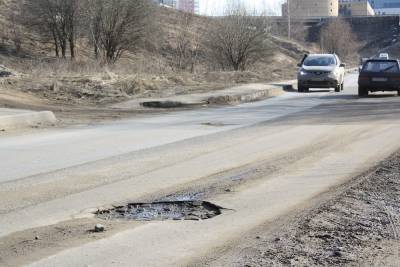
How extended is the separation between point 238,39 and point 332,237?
3807 cm

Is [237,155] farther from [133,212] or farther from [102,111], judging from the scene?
[102,111]

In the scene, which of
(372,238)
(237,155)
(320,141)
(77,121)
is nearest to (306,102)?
(77,121)

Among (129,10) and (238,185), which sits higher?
(129,10)

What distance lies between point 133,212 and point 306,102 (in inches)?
661

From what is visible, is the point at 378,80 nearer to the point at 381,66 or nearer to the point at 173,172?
the point at 381,66

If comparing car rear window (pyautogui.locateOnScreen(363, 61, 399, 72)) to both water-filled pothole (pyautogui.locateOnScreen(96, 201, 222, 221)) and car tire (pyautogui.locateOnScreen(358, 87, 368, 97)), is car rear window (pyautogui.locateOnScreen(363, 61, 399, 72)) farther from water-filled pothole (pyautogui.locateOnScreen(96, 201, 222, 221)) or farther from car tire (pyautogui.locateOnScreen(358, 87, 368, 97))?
water-filled pothole (pyautogui.locateOnScreen(96, 201, 222, 221))

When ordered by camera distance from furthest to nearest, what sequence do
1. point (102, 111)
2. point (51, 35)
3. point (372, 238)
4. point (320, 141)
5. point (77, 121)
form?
point (51, 35)
point (102, 111)
point (77, 121)
point (320, 141)
point (372, 238)

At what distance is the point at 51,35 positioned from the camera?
4669cm

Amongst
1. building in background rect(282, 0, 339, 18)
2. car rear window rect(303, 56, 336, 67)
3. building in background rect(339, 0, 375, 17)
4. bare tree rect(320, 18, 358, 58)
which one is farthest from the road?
building in background rect(339, 0, 375, 17)

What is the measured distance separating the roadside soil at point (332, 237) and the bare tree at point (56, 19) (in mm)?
36964

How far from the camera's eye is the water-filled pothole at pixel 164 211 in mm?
6707

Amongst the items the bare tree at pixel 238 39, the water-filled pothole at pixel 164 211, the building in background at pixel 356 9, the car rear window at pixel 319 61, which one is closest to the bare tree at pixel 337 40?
the bare tree at pixel 238 39

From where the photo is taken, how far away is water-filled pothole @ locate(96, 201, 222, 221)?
671cm

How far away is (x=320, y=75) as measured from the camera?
29344mm
